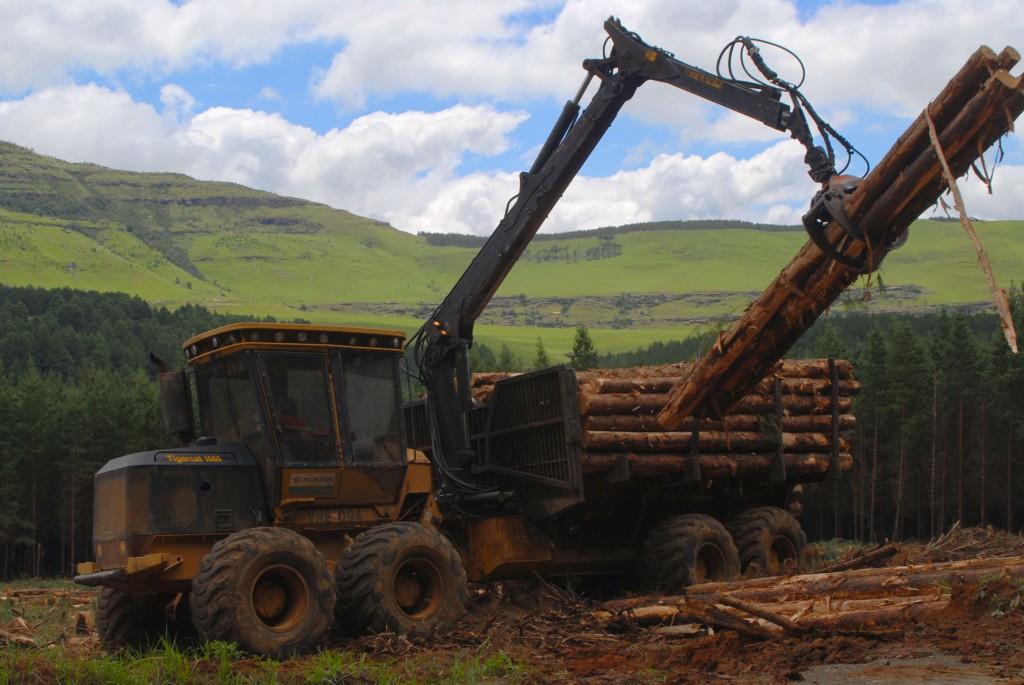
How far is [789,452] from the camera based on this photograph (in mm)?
15367

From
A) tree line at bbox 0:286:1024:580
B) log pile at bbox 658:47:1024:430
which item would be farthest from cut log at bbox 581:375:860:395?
tree line at bbox 0:286:1024:580

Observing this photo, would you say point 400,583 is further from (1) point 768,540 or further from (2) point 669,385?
(1) point 768,540

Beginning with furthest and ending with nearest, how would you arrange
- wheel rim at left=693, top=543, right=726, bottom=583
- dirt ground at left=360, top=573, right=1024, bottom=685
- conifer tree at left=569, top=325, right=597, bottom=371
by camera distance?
conifer tree at left=569, top=325, right=597, bottom=371, wheel rim at left=693, top=543, right=726, bottom=583, dirt ground at left=360, top=573, right=1024, bottom=685

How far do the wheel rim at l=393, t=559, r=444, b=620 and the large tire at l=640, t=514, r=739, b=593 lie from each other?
13.4 ft

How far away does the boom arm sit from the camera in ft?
45.0

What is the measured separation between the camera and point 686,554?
45.1 ft

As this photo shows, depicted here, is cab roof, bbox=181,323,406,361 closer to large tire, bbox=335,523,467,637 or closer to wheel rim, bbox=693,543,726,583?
large tire, bbox=335,523,467,637

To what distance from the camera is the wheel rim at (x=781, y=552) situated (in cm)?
1533

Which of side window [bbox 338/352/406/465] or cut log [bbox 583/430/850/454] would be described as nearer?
side window [bbox 338/352/406/465]

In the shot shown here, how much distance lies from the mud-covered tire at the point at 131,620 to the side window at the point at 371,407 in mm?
2233

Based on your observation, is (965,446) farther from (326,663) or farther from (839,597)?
(326,663)

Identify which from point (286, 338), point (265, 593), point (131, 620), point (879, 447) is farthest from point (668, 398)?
point (879, 447)

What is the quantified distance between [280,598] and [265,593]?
0.53 ft

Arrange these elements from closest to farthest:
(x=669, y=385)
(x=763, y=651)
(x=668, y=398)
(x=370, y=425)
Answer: (x=763, y=651)
(x=370, y=425)
(x=668, y=398)
(x=669, y=385)
